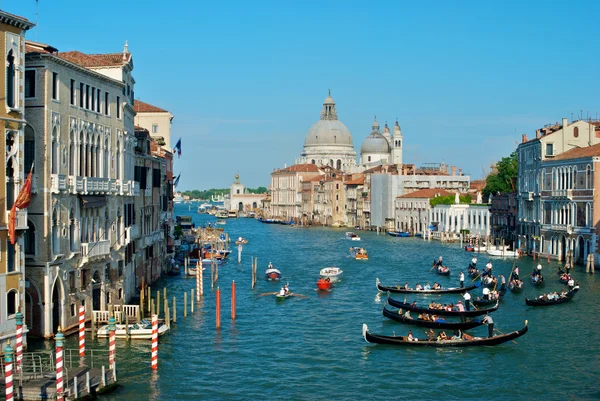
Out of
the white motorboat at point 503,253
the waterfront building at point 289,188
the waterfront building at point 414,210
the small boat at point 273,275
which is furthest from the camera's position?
the waterfront building at point 289,188

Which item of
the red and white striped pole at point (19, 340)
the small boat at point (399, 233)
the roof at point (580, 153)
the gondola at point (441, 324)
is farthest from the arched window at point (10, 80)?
the small boat at point (399, 233)

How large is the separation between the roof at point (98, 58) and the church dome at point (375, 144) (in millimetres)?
89790

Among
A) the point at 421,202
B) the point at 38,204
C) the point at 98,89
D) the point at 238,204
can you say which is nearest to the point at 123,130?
the point at 98,89

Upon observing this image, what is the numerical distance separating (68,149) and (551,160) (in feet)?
90.2

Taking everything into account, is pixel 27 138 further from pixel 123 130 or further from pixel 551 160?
pixel 551 160

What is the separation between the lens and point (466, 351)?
2030 cm

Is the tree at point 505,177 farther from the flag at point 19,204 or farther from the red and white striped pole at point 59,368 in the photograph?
the red and white striped pole at point 59,368

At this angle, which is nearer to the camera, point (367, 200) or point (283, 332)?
point (283, 332)

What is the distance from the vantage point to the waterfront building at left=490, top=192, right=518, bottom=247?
165 ft

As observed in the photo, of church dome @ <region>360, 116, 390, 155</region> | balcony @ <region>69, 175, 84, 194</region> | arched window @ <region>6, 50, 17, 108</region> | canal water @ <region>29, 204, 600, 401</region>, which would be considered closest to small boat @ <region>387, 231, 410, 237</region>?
canal water @ <region>29, 204, 600, 401</region>

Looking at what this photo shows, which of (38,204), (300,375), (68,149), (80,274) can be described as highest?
(68,149)

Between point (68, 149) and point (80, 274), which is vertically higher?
point (68, 149)

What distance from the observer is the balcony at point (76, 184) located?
18.6m

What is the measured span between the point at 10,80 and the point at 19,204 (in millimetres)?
2344
